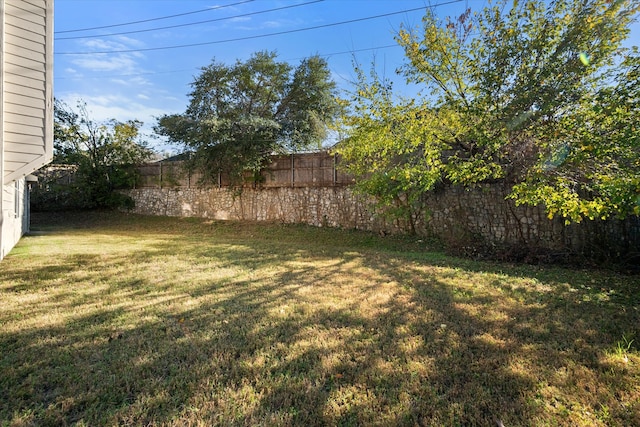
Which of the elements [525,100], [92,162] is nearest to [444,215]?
[525,100]

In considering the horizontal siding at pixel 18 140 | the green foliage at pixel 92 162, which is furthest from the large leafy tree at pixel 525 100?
the green foliage at pixel 92 162

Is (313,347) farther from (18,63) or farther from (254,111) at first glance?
(254,111)

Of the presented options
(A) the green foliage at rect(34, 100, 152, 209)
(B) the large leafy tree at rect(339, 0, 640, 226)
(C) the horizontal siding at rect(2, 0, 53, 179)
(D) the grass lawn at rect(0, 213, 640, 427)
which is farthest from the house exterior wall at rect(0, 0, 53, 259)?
(A) the green foliage at rect(34, 100, 152, 209)

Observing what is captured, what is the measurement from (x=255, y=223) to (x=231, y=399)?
31.7 feet

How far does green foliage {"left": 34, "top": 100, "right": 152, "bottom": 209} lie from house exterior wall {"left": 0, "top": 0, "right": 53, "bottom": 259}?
12.0m

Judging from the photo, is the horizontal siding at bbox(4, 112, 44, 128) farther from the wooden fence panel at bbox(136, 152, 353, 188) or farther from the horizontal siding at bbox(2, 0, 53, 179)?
the wooden fence panel at bbox(136, 152, 353, 188)

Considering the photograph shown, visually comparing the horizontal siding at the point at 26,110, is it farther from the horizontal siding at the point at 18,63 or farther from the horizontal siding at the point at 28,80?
the horizontal siding at the point at 18,63

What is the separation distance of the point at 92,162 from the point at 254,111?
8720 millimetres

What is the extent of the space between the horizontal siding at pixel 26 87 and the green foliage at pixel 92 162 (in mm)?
12021

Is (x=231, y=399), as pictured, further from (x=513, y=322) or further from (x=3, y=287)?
(x=3, y=287)

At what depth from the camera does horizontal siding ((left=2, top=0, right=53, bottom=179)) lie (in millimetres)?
3283

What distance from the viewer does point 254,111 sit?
11406 mm

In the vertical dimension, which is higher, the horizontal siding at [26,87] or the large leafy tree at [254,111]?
the large leafy tree at [254,111]

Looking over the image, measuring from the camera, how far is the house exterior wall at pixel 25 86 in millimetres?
3252
